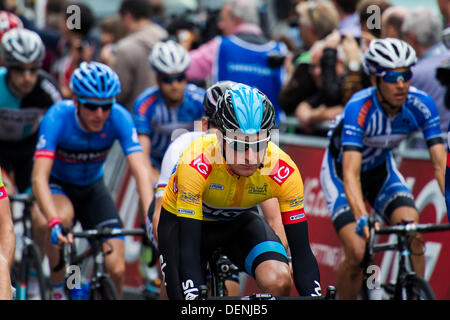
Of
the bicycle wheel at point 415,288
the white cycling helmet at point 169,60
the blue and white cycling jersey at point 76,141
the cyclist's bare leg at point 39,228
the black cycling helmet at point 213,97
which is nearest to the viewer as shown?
the black cycling helmet at point 213,97

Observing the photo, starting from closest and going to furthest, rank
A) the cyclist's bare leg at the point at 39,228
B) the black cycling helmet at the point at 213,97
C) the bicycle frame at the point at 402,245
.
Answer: the black cycling helmet at the point at 213,97, the bicycle frame at the point at 402,245, the cyclist's bare leg at the point at 39,228

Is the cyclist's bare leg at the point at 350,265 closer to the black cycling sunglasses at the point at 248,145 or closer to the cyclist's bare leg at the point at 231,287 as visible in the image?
the cyclist's bare leg at the point at 231,287

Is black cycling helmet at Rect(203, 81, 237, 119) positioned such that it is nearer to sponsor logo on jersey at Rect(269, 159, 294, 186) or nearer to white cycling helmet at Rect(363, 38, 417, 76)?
sponsor logo on jersey at Rect(269, 159, 294, 186)

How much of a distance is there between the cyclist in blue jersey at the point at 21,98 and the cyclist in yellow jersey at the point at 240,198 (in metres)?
3.76

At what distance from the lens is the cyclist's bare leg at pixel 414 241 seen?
688cm

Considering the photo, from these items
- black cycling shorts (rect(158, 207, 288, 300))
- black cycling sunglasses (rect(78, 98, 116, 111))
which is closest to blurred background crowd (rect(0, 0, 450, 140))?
black cycling sunglasses (rect(78, 98, 116, 111))

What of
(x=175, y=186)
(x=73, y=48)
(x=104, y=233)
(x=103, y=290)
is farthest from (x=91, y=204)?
(x=73, y=48)

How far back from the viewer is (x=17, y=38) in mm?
8641

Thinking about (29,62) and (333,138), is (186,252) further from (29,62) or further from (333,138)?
(29,62)

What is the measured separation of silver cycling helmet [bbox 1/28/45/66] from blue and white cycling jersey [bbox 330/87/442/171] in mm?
3250

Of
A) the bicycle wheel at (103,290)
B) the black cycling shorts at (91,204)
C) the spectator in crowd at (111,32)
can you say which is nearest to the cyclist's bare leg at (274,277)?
the bicycle wheel at (103,290)

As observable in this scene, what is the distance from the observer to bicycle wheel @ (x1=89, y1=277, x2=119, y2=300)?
6836mm

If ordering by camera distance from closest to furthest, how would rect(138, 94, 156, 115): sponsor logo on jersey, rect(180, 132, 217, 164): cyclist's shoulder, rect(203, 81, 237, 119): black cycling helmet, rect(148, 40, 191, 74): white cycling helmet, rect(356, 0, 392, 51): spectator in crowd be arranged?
rect(180, 132, 217, 164): cyclist's shoulder, rect(203, 81, 237, 119): black cycling helmet, rect(356, 0, 392, 51): spectator in crowd, rect(148, 40, 191, 74): white cycling helmet, rect(138, 94, 156, 115): sponsor logo on jersey
